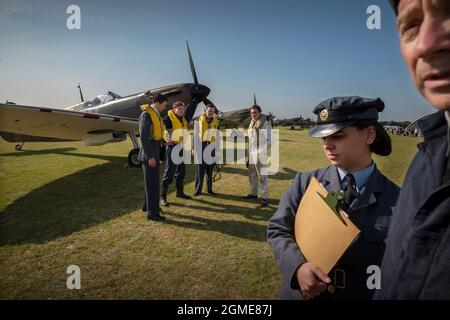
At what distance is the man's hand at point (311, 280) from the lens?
1246 millimetres

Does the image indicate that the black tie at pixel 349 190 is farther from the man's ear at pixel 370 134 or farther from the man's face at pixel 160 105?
the man's face at pixel 160 105

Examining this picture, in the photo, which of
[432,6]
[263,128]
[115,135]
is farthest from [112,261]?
[115,135]

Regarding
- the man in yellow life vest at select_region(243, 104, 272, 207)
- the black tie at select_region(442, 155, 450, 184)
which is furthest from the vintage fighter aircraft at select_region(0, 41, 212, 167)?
the black tie at select_region(442, 155, 450, 184)

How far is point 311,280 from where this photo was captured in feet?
4.10

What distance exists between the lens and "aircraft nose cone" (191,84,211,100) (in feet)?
35.4

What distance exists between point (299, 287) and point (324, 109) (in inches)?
45.0

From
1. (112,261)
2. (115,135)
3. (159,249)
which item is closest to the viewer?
(112,261)

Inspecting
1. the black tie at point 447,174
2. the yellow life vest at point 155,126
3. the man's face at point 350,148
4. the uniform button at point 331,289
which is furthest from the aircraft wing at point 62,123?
the black tie at point 447,174

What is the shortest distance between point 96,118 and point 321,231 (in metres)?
8.93

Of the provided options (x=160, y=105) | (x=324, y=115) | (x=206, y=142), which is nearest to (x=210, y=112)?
(x=206, y=142)

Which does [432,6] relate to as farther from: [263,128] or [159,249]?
[263,128]

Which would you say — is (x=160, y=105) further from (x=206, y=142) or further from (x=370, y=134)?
(x=370, y=134)

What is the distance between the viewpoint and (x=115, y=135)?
1050cm

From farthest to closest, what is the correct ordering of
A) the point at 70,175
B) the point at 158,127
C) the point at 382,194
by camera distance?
the point at 70,175, the point at 158,127, the point at 382,194
